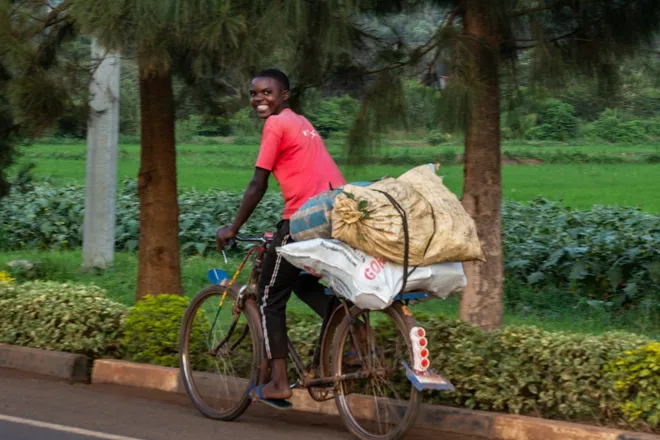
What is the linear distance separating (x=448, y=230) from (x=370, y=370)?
3.12 feet

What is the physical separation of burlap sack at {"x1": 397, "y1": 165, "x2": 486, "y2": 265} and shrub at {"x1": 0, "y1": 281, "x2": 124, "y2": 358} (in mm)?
3199

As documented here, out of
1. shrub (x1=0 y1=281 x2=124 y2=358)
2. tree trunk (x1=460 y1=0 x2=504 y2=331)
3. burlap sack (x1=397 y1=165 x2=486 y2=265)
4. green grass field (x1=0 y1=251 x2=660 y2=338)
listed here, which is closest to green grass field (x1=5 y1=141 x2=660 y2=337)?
green grass field (x1=0 y1=251 x2=660 y2=338)

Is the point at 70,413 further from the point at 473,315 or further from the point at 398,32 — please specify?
the point at 398,32

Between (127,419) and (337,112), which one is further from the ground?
(337,112)

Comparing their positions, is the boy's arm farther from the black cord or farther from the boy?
the black cord

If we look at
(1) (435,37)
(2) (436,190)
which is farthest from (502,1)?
(2) (436,190)

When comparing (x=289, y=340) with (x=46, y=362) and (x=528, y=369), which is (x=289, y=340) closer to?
(x=528, y=369)

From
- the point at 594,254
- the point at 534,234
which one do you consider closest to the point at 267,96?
the point at 594,254

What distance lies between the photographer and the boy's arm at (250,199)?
19.3ft

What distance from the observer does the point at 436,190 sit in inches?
217

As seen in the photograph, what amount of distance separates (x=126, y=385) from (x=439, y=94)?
3.05m

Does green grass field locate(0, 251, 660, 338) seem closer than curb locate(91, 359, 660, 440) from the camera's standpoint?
No

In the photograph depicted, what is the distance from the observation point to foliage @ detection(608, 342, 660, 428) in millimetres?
5582

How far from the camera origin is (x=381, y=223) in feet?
17.4
